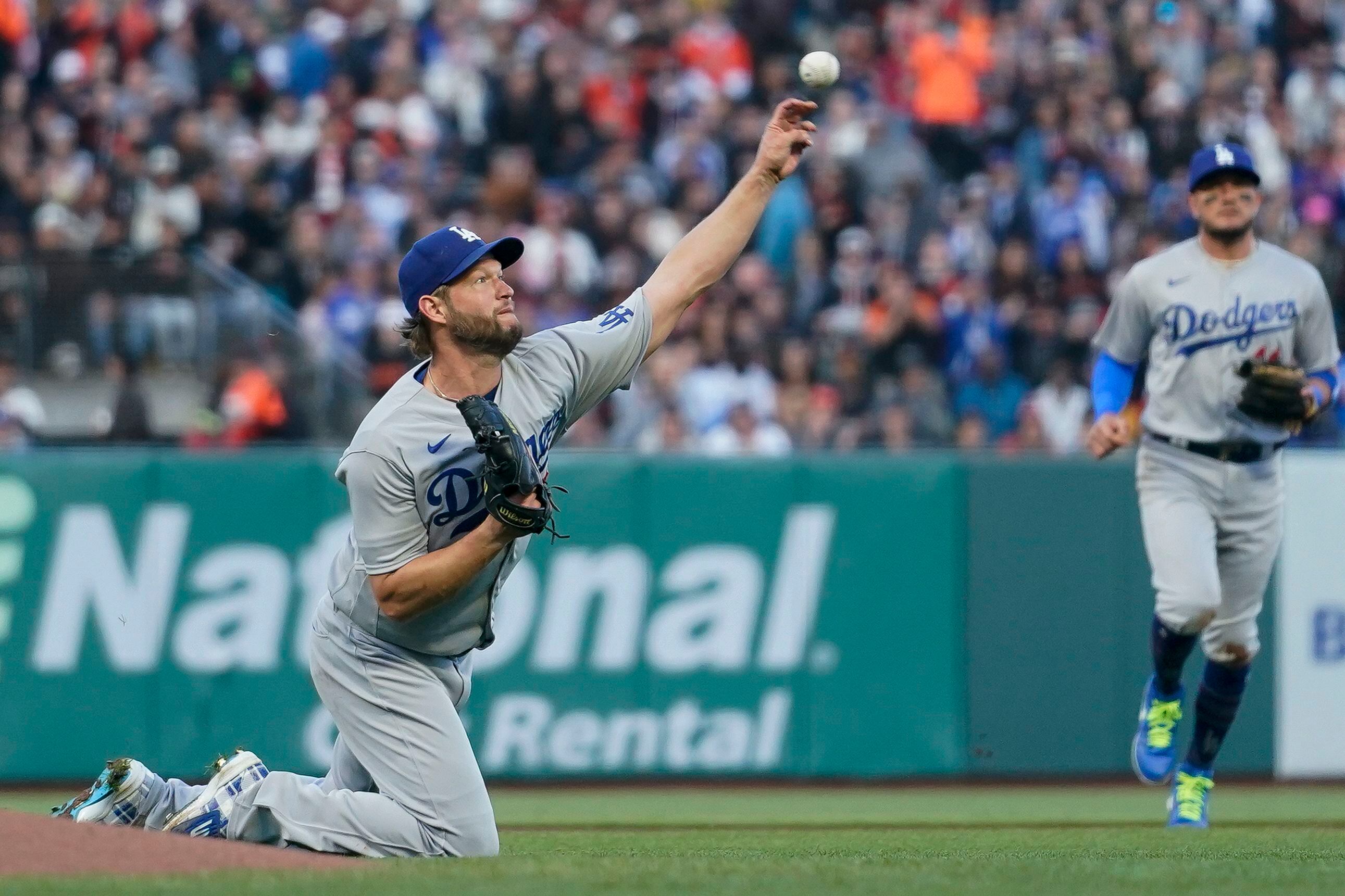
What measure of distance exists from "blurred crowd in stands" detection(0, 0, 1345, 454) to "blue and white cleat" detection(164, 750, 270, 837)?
225 inches

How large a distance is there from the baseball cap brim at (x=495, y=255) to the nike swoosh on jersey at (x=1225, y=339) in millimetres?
2873

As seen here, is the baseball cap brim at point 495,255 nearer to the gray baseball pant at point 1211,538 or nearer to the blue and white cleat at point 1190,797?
the gray baseball pant at point 1211,538

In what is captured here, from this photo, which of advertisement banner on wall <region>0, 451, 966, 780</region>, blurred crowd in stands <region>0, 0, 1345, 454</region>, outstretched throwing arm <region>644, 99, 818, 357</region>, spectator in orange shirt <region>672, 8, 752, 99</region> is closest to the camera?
outstretched throwing arm <region>644, 99, 818, 357</region>

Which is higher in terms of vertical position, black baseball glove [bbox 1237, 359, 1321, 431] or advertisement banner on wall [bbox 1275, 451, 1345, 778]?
black baseball glove [bbox 1237, 359, 1321, 431]

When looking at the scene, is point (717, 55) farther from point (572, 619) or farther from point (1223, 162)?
point (1223, 162)

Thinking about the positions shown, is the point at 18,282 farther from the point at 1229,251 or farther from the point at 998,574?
the point at 1229,251

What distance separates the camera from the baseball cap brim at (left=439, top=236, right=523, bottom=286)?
5.83 metres

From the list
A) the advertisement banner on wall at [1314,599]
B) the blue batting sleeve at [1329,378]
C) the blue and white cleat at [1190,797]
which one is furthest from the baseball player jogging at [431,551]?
the advertisement banner on wall at [1314,599]

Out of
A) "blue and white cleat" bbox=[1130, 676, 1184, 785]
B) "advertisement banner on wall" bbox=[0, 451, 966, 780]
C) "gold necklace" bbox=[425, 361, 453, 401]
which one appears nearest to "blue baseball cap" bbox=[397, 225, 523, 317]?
"gold necklace" bbox=[425, 361, 453, 401]

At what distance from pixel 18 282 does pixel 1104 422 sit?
22.9ft

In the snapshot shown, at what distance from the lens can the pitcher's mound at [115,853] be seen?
16.7ft

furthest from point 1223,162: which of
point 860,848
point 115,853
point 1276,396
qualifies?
point 115,853

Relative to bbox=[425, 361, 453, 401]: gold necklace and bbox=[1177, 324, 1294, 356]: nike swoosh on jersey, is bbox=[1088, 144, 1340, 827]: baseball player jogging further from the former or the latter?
bbox=[425, 361, 453, 401]: gold necklace

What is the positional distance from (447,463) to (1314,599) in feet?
21.5
